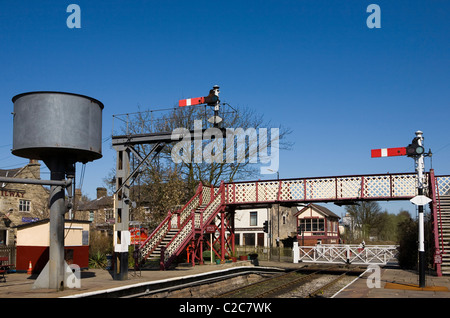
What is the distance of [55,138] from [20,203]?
30.9 m

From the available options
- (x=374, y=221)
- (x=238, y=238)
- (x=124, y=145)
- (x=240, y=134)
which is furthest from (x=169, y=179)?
(x=374, y=221)

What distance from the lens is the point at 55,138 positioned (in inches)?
552

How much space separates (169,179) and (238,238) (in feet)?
94.7

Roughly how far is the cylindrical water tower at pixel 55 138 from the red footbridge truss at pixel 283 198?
7550 millimetres

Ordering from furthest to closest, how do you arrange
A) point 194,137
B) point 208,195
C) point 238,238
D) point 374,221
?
1. point 374,221
2. point 238,238
3. point 208,195
4. point 194,137

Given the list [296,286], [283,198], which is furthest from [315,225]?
[296,286]

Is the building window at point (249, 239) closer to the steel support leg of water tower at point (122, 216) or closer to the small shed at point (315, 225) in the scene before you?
the small shed at point (315, 225)

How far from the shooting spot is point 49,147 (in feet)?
45.7

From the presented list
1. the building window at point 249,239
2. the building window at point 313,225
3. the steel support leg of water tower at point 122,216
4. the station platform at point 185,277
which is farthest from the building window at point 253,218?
the steel support leg of water tower at point 122,216

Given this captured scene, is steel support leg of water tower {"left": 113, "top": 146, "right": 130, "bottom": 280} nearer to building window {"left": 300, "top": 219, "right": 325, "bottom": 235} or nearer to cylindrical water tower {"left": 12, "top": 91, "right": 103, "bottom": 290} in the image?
cylindrical water tower {"left": 12, "top": 91, "right": 103, "bottom": 290}

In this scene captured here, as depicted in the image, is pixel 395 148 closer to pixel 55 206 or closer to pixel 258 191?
pixel 258 191

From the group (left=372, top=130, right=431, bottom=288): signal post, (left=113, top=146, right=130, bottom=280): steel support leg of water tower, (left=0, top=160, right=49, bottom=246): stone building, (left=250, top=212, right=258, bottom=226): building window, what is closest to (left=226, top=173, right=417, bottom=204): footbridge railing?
(left=372, top=130, right=431, bottom=288): signal post

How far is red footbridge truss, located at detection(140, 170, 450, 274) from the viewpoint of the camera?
885 inches

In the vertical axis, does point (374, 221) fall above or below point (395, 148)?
below
